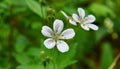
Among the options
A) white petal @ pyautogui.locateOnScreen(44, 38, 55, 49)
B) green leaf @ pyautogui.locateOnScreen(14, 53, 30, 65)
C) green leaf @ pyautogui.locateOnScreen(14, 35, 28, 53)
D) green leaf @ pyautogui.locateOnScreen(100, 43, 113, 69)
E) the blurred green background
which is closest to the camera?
white petal @ pyautogui.locateOnScreen(44, 38, 55, 49)

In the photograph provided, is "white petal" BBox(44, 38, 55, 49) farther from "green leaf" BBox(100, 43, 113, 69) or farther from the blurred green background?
"green leaf" BBox(100, 43, 113, 69)

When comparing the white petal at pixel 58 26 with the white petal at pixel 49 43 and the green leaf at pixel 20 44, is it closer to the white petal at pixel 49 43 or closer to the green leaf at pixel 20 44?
the white petal at pixel 49 43

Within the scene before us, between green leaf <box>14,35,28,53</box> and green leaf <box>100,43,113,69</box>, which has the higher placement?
green leaf <box>14,35,28,53</box>

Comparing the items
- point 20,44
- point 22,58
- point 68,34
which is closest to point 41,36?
point 20,44

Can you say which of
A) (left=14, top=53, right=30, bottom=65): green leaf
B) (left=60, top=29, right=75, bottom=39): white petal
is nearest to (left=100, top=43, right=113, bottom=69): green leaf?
(left=14, top=53, right=30, bottom=65): green leaf

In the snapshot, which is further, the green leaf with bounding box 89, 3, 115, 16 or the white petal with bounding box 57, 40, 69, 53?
the green leaf with bounding box 89, 3, 115, 16

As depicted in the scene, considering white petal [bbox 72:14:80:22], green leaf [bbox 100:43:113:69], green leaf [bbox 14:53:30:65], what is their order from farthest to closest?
green leaf [bbox 100:43:113:69], green leaf [bbox 14:53:30:65], white petal [bbox 72:14:80:22]

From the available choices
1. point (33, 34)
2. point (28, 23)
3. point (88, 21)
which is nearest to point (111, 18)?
point (33, 34)
